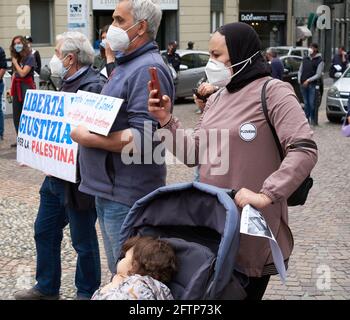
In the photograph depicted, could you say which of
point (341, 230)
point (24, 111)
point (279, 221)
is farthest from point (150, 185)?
point (341, 230)

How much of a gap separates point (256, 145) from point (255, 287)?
0.69 meters

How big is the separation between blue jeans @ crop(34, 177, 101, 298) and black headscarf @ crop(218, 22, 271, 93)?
1.86 metres

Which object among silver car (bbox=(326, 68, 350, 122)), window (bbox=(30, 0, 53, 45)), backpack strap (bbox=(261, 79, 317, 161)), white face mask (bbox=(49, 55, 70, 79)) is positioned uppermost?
window (bbox=(30, 0, 53, 45))

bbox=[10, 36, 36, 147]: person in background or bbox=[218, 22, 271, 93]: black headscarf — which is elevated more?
bbox=[218, 22, 271, 93]: black headscarf

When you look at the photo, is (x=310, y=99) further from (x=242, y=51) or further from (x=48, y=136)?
(x=242, y=51)

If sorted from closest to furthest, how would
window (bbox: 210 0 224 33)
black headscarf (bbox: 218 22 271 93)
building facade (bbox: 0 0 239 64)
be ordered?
black headscarf (bbox: 218 22 271 93)
building facade (bbox: 0 0 239 64)
window (bbox: 210 0 224 33)

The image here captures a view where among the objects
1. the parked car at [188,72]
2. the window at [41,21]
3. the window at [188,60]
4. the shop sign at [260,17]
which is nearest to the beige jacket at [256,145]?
the parked car at [188,72]

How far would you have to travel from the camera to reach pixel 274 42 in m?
38.2

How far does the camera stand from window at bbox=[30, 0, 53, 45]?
84.9 ft

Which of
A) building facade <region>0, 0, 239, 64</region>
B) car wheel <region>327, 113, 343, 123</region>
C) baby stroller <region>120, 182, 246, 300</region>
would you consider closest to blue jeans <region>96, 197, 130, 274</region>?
baby stroller <region>120, 182, 246, 300</region>

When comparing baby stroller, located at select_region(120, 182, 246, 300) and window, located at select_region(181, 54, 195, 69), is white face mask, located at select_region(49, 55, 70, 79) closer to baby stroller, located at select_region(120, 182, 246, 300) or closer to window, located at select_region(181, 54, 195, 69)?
baby stroller, located at select_region(120, 182, 246, 300)

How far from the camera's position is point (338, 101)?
53.6 feet

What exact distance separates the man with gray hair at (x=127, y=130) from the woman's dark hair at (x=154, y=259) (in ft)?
2.14

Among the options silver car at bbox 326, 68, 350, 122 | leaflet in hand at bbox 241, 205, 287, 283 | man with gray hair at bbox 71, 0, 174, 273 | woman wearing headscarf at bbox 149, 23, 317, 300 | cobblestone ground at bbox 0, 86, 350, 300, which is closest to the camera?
leaflet in hand at bbox 241, 205, 287, 283
